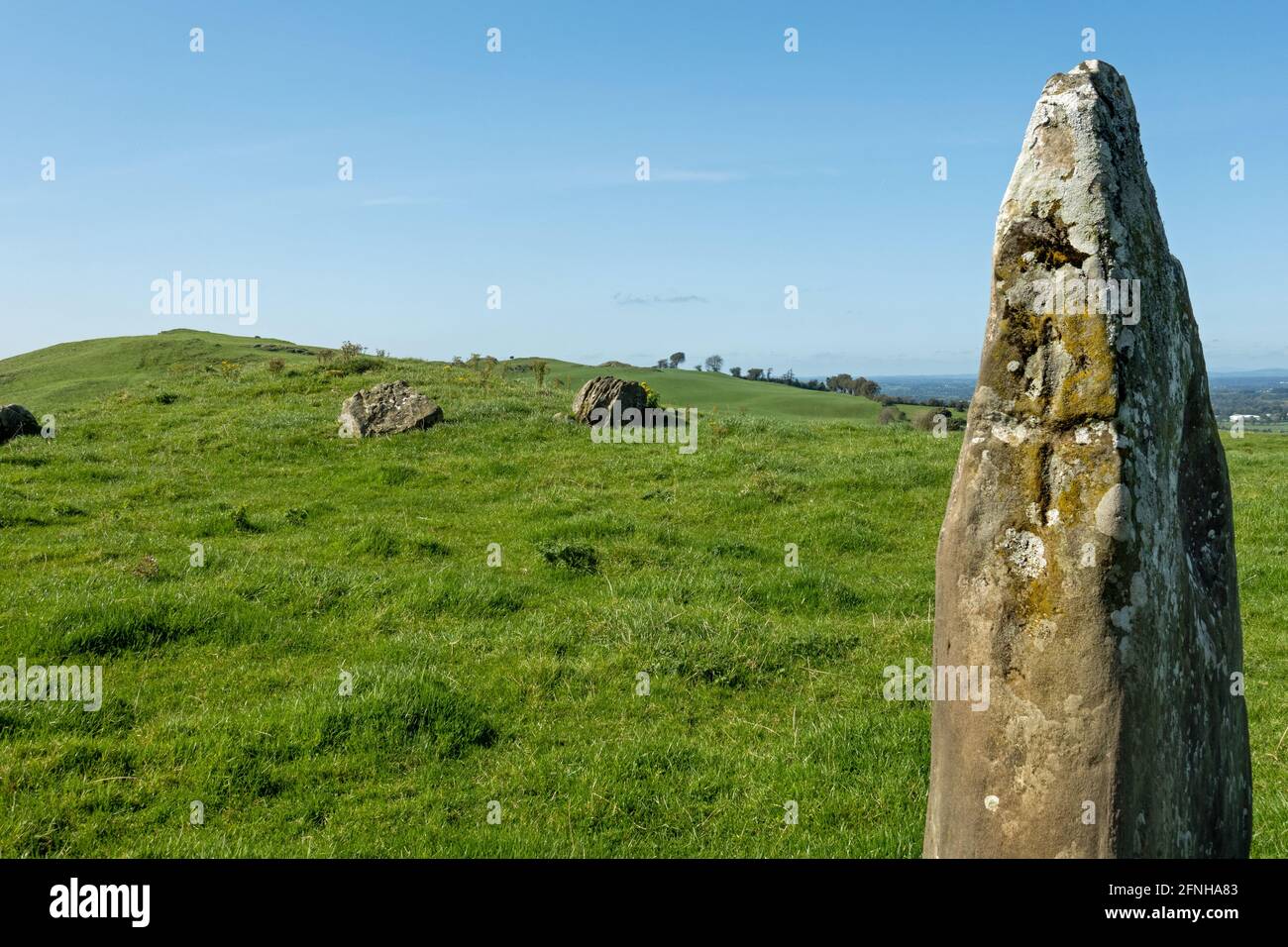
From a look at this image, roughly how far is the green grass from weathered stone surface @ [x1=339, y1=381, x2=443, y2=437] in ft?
7.37

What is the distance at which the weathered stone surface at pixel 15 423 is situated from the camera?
22219mm

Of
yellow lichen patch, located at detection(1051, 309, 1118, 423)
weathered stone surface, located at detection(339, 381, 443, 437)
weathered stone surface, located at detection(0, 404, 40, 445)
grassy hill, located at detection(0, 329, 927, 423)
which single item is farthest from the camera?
grassy hill, located at detection(0, 329, 927, 423)

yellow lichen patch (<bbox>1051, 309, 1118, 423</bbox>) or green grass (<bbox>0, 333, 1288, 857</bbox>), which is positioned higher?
yellow lichen patch (<bbox>1051, 309, 1118, 423</bbox>)

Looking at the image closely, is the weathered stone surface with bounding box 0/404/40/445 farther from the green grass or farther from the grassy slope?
the grassy slope

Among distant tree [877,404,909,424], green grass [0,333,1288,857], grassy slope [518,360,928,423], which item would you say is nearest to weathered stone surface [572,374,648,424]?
green grass [0,333,1288,857]

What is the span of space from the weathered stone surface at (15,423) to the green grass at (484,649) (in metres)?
1.17

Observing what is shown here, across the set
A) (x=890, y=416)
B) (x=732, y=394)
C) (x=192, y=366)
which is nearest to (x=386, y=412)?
(x=890, y=416)

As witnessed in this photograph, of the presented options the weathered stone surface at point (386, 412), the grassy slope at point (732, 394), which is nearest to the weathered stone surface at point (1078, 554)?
the weathered stone surface at point (386, 412)

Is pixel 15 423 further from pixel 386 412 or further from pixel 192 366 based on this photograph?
pixel 192 366

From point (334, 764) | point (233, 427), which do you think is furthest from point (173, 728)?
point (233, 427)

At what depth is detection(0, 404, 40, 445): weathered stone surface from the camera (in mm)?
22219

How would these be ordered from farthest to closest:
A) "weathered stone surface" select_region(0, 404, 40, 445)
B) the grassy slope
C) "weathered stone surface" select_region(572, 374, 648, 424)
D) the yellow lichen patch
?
the grassy slope
"weathered stone surface" select_region(572, 374, 648, 424)
"weathered stone surface" select_region(0, 404, 40, 445)
the yellow lichen patch
